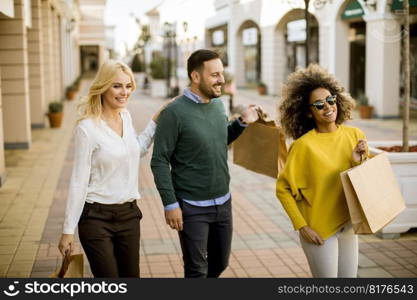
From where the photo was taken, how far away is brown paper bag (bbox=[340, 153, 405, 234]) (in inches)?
131

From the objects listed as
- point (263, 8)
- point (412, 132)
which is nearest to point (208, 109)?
point (412, 132)

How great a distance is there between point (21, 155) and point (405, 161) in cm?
857

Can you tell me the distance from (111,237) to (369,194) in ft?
4.58

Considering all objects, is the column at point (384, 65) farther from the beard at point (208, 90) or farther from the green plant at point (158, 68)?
the green plant at point (158, 68)

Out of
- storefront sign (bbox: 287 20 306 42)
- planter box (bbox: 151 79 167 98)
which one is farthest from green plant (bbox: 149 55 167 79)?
storefront sign (bbox: 287 20 306 42)

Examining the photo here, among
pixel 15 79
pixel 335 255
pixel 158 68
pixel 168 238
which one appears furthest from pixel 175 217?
pixel 158 68

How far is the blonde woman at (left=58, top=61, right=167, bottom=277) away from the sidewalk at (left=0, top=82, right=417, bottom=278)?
194cm

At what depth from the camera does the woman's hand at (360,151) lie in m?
3.45

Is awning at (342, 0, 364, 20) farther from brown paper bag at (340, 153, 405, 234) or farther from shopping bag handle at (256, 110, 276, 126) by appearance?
brown paper bag at (340, 153, 405, 234)

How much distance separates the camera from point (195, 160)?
379 centimetres

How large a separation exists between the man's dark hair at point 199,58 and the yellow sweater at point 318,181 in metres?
0.70

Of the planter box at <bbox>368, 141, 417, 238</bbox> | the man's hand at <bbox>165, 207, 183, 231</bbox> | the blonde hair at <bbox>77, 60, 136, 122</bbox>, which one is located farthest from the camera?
the planter box at <bbox>368, 141, 417, 238</bbox>

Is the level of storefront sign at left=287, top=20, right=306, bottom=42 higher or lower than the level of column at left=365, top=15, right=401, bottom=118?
higher

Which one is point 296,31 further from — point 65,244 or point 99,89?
point 65,244
